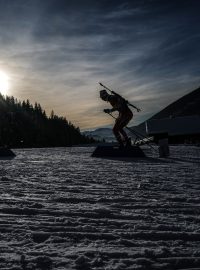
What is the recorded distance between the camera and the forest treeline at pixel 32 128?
7406 cm

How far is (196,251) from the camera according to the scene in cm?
313

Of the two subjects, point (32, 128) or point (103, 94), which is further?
point (32, 128)

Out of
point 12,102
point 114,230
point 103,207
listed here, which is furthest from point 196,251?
point 12,102

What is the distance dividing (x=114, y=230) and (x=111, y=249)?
0.61 m

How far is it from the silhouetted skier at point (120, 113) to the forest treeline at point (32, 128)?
167 ft

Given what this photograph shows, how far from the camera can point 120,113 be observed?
1772 cm

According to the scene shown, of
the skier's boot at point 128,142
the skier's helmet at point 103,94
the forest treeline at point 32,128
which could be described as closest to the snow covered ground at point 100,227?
the skier's boot at point 128,142

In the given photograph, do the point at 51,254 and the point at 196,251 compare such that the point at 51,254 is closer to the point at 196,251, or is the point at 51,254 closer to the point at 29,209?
the point at 196,251

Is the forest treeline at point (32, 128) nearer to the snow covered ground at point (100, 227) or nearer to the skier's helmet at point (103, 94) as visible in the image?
the skier's helmet at point (103, 94)

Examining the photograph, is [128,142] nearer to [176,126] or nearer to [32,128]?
[176,126]

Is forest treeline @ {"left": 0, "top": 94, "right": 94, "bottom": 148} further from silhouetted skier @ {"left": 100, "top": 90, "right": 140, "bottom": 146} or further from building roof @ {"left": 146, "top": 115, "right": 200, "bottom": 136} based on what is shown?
silhouetted skier @ {"left": 100, "top": 90, "right": 140, "bottom": 146}

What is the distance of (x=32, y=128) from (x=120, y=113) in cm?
7552

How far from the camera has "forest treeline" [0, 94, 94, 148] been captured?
74062 mm

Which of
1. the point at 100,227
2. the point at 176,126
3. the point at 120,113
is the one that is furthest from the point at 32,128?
the point at 100,227
